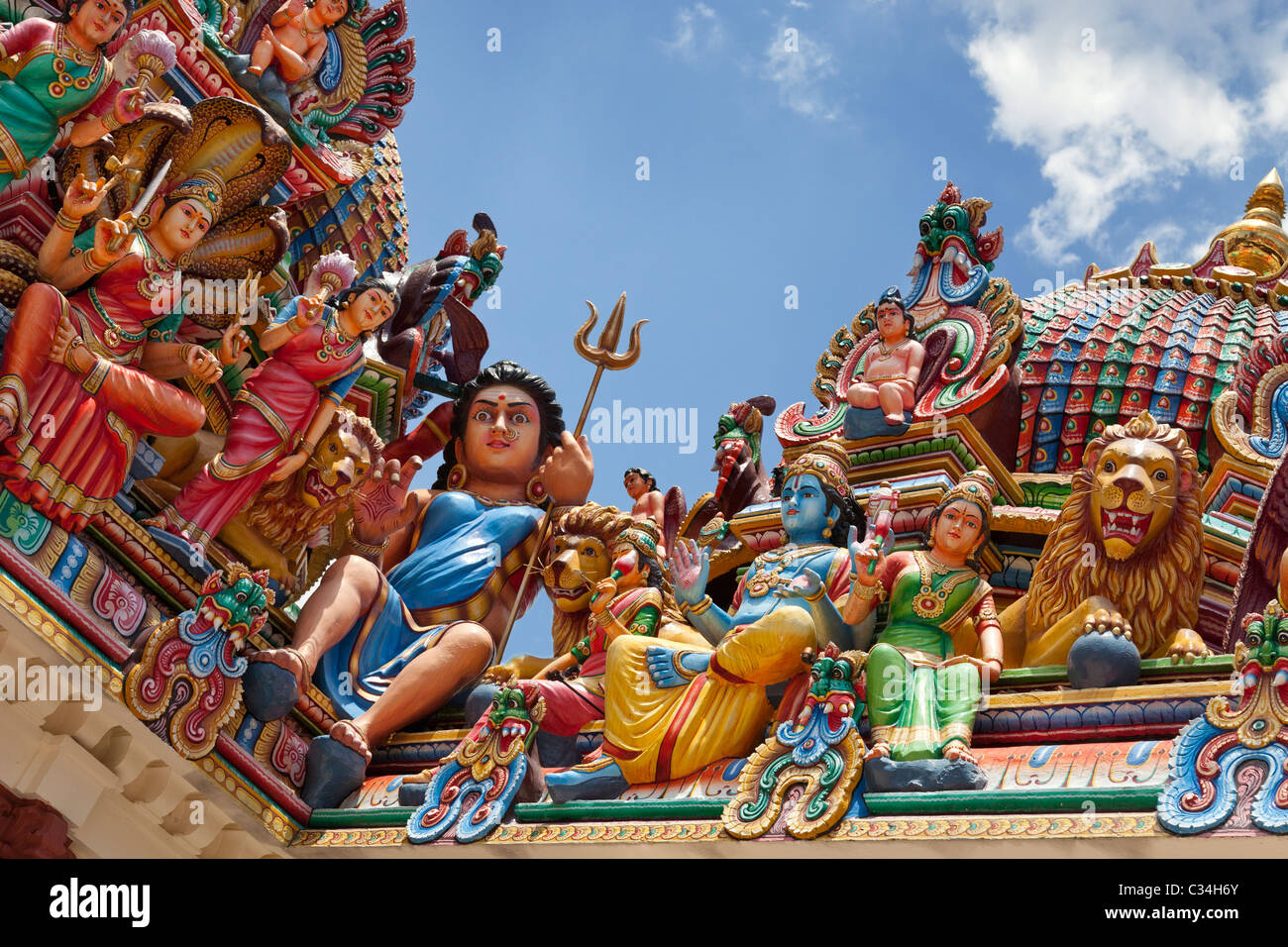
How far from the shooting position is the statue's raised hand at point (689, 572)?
9.78 m

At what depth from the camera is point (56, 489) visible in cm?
910

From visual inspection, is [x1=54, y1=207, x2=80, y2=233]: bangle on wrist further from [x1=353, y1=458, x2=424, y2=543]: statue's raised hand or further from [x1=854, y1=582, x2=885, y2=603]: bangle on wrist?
[x1=854, y1=582, x2=885, y2=603]: bangle on wrist

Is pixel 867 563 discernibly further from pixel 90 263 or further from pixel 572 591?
pixel 90 263

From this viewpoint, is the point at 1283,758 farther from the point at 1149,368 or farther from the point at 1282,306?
the point at 1282,306

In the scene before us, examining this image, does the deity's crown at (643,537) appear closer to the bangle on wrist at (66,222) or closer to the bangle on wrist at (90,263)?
the bangle on wrist at (90,263)

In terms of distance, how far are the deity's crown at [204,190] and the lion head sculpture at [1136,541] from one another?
5138 millimetres

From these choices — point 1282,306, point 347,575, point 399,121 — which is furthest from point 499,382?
point 1282,306

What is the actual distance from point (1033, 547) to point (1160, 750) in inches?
168

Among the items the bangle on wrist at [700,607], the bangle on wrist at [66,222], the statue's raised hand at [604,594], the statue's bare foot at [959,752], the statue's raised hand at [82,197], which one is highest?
the statue's raised hand at [82,197]

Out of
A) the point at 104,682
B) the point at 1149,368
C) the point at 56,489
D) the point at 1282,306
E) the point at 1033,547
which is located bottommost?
the point at 104,682

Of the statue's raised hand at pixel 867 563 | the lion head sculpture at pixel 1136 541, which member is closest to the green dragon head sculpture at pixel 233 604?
the statue's raised hand at pixel 867 563

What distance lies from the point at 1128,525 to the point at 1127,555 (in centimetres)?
16

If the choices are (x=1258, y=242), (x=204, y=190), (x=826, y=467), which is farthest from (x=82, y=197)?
(x=1258, y=242)

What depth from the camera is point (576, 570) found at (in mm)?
10680
